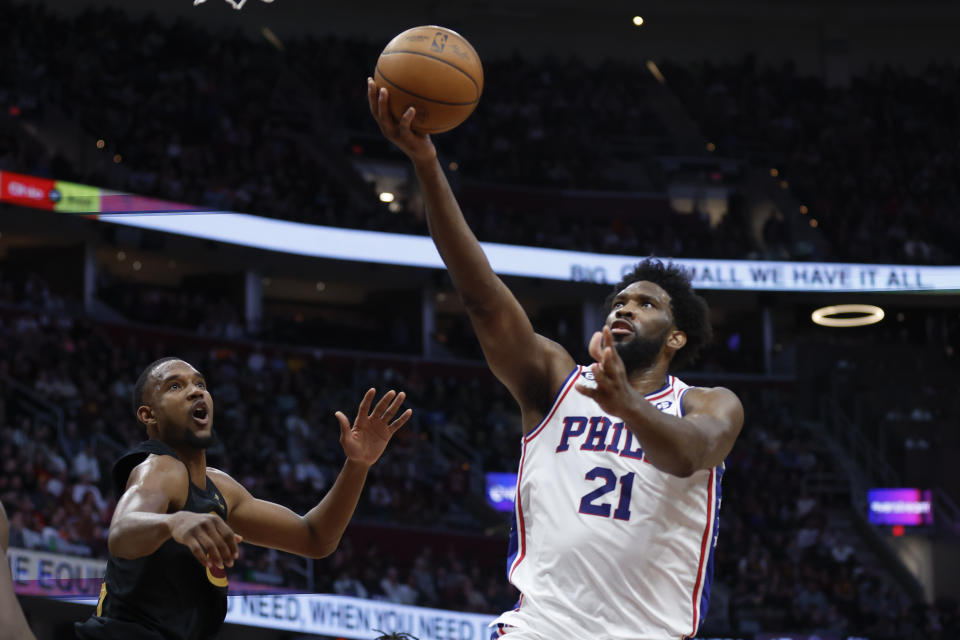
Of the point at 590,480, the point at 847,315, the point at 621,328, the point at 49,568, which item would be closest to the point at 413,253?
A: the point at 847,315

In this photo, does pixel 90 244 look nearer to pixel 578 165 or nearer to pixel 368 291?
pixel 368 291

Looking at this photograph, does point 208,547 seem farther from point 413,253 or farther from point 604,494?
point 413,253

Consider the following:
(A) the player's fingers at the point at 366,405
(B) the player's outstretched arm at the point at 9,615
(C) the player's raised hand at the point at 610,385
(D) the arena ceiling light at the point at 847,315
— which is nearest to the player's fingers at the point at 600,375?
(C) the player's raised hand at the point at 610,385

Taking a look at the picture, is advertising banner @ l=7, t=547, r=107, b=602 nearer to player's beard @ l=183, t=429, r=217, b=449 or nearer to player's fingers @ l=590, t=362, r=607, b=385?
player's beard @ l=183, t=429, r=217, b=449

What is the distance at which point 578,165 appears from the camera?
91.2 feet

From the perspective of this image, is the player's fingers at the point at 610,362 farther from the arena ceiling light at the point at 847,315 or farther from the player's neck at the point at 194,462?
the arena ceiling light at the point at 847,315

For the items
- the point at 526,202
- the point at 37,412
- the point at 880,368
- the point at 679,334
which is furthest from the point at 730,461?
the point at 679,334

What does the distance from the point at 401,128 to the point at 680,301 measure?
134 centimetres

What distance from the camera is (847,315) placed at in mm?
27938

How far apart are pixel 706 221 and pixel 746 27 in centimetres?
775

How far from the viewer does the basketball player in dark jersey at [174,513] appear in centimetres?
400

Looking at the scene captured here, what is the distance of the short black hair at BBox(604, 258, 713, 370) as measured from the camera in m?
4.57

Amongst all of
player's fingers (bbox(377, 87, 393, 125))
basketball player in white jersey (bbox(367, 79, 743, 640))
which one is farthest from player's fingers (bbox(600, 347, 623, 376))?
player's fingers (bbox(377, 87, 393, 125))

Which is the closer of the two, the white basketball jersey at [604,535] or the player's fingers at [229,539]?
the player's fingers at [229,539]
